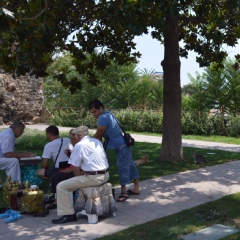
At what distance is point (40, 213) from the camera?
6.64m

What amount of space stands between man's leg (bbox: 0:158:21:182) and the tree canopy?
6.96 ft

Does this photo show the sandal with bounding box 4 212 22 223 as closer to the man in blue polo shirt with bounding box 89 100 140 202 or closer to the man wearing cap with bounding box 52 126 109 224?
the man wearing cap with bounding box 52 126 109 224

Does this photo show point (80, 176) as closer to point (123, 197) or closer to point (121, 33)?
point (123, 197)

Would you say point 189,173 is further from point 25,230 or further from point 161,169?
point 25,230

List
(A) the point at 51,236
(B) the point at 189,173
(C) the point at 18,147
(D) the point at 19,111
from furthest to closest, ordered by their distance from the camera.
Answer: (D) the point at 19,111 → (C) the point at 18,147 → (B) the point at 189,173 → (A) the point at 51,236

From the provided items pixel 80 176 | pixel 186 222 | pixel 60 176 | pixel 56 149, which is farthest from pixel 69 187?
pixel 186 222

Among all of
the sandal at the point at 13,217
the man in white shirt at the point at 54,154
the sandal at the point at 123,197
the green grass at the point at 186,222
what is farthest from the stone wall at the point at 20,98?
the green grass at the point at 186,222

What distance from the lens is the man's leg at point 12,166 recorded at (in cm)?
781

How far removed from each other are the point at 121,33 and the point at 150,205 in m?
5.89

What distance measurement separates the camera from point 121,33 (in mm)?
11867

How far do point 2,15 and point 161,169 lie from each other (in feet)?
22.5

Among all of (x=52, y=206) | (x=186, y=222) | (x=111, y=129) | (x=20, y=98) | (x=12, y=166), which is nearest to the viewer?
(x=186, y=222)

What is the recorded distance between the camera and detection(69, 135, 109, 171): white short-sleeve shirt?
631cm

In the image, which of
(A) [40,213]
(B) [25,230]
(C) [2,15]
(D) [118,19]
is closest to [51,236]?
(B) [25,230]
